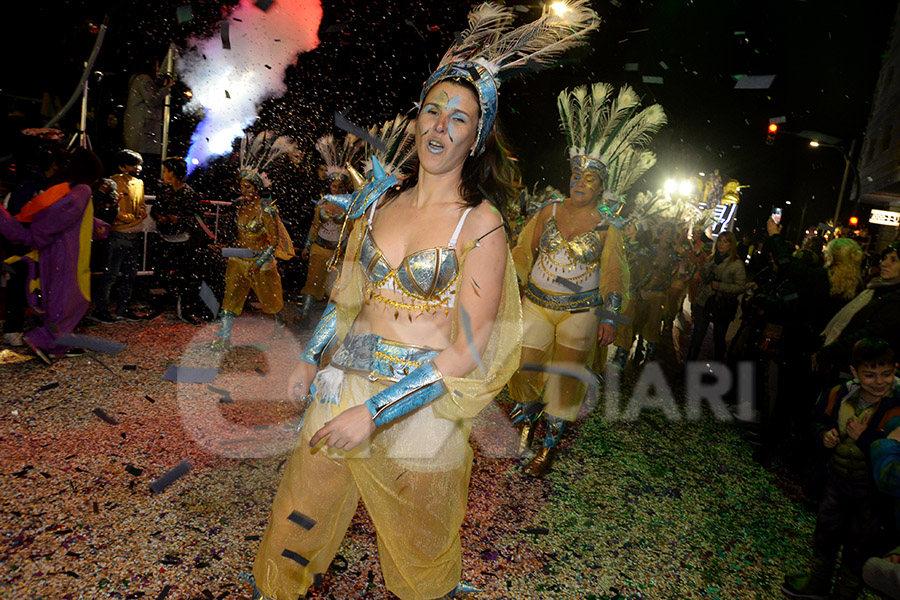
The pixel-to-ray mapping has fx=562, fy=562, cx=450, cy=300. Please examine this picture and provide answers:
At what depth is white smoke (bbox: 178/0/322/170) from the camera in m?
8.79

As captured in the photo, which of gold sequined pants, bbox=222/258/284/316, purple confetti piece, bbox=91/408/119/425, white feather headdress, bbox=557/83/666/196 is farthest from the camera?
gold sequined pants, bbox=222/258/284/316

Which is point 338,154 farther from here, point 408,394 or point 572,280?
point 408,394

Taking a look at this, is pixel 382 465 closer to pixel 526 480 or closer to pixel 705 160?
pixel 526 480

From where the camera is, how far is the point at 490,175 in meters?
2.31

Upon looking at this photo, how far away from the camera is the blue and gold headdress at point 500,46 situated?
7.22 ft

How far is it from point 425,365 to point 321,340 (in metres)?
0.58

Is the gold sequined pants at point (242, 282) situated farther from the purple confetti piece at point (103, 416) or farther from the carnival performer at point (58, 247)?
the purple confetti piece at point (103, 416)

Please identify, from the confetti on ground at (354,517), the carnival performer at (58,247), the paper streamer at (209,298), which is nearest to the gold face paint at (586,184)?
the confetti on ground at (354,517)

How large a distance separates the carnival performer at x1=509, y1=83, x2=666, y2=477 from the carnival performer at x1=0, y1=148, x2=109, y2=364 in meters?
4.31

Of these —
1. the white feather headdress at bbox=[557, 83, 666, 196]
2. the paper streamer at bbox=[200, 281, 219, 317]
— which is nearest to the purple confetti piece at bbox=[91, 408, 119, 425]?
the paper streamer at bbox=[200, 281, 219, 317]

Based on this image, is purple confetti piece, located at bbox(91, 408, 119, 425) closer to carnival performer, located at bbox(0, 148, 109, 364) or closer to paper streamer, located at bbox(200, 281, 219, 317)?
carnival performer, located at bbox(0, 148, 109, 364)

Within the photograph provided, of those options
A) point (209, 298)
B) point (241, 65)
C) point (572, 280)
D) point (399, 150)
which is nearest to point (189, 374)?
point (209, 298)

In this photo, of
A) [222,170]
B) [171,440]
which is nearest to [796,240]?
[222,170]

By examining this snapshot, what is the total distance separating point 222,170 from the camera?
10227 millimetres
